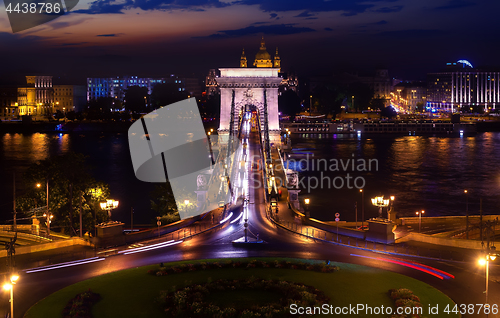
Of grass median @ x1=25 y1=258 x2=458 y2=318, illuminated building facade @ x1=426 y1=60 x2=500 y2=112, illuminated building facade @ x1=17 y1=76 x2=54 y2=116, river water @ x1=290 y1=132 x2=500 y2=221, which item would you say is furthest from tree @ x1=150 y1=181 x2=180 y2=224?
illuminated building facade @ x1=426 y1=60 x2=500 y2=112

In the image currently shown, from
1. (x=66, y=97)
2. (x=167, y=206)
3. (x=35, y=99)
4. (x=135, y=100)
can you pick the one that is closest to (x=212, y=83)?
(x=135, y=100)

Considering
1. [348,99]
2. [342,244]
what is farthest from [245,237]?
[348,99]

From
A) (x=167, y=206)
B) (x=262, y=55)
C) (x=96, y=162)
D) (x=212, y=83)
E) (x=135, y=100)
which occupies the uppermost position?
(x=262, y=55)

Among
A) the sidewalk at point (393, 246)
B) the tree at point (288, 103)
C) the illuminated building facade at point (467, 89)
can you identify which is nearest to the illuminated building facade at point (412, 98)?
the illuminated building facade at point (467, 89)

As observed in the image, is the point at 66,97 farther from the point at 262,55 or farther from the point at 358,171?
the point at 358,171

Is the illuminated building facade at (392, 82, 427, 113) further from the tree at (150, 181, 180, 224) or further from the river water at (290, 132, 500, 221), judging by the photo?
the tree at (150, 181, 180, 224)

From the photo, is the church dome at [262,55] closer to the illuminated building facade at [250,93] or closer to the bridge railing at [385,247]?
the illuminated building facade at [250,93]
